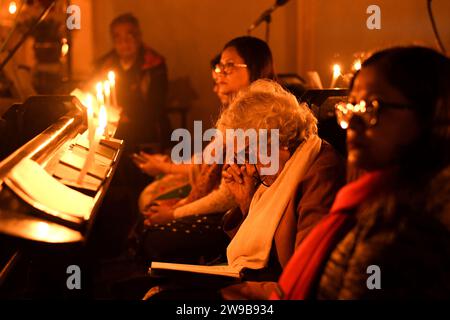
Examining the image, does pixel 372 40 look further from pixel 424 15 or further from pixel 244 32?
pixel 244 32

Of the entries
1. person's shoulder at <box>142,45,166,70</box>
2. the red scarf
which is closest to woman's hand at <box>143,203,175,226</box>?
the red scarf

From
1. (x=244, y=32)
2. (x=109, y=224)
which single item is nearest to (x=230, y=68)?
(x=109, y=224)

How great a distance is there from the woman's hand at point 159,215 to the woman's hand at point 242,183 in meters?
0.88

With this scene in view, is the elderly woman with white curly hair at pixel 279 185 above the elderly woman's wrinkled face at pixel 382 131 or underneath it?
underneath

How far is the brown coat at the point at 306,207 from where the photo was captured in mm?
2119

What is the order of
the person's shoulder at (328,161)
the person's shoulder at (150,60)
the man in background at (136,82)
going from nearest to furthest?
the person's shoulder at (328,161)
the man in background at (136,82)
the person's shoulder at (150,60)

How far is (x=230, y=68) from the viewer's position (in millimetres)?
3533

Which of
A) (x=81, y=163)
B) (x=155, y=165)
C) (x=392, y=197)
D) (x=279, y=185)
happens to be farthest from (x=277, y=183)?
(x=155, y=165)

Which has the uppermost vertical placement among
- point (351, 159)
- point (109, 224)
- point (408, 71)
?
point (408, 71)

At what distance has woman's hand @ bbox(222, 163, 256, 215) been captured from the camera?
2.61m

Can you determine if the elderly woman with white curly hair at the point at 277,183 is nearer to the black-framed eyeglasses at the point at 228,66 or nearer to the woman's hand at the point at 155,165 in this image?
the black-framed eyeglasses at the point at 228,66

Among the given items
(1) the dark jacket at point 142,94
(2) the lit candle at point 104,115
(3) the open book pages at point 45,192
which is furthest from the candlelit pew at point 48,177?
(1) the dark jacket at point 142,94

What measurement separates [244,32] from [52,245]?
222 inches

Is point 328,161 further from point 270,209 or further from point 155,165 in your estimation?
point 155,165
